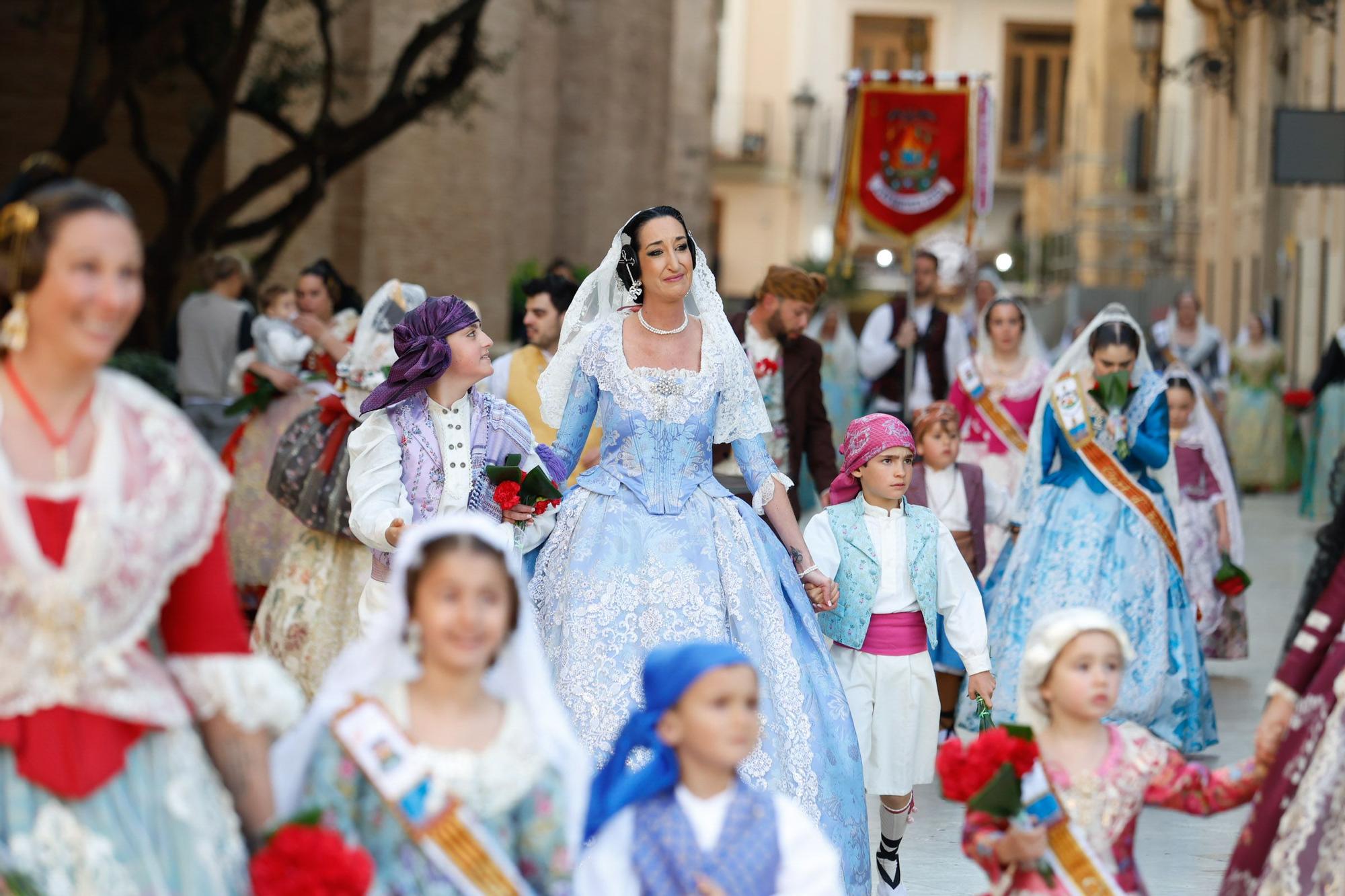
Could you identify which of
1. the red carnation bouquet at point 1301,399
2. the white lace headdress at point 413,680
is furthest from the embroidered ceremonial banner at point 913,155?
the white lace headdress at point 413,680

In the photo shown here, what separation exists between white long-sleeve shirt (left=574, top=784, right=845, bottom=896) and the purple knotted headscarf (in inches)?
88.0

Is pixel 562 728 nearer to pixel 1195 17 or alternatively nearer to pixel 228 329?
pixel 228 329

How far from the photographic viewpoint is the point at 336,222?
1850cm

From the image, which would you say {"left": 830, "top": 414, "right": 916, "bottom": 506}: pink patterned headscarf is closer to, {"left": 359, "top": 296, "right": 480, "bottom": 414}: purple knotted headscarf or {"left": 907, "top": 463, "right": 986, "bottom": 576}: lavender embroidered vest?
{"left": 359, "top": 296, "right": 480, "bottom": 414}: purple knotted headscarf

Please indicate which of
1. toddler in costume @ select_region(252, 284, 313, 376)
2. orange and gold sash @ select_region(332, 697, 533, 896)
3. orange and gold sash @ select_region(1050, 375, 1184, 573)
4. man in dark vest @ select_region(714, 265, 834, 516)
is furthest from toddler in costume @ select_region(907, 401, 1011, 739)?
orange and gold sash @ select_region(332, 697, 533, 896)

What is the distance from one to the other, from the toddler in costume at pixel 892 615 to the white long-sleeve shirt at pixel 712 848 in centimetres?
232

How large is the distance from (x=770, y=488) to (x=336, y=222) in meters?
12.9

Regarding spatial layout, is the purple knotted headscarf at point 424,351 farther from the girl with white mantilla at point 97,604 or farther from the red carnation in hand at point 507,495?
the girl with white mantilla at point 97,604

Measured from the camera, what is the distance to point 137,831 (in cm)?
334

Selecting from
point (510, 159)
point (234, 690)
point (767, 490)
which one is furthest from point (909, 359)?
point (510, 159)

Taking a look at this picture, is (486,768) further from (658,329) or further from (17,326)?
(658,329)

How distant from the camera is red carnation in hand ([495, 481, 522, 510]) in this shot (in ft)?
19.3

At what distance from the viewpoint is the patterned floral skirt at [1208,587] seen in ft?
34.8

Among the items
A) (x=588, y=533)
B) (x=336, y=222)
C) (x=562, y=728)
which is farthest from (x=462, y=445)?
(x=336, y=222)
